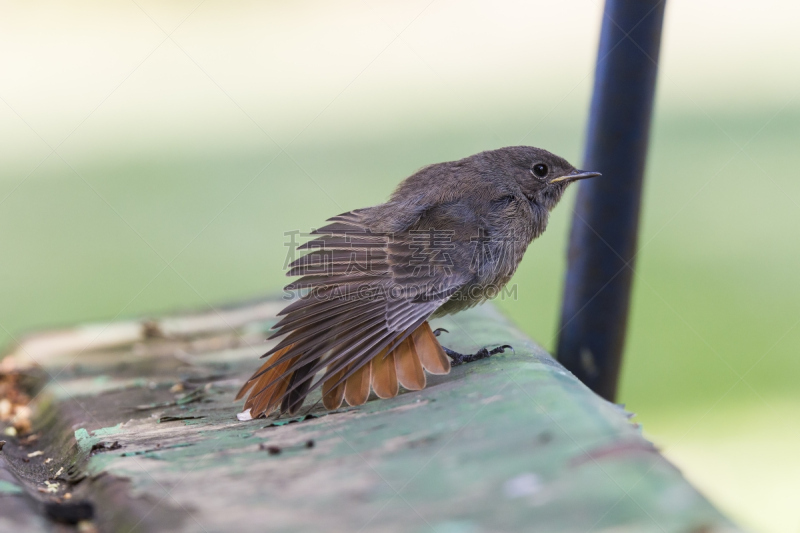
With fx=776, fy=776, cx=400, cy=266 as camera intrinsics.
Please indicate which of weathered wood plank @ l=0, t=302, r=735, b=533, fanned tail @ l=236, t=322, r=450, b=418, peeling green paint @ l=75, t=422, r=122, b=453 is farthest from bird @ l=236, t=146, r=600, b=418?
peeling green paint @ l=75, t=422, r=122, b=453

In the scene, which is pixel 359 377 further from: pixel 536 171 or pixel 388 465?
pixel 536 171

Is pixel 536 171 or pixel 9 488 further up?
pixel 536 171

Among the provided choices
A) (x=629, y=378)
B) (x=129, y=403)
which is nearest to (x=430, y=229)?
(x=129, y=403)

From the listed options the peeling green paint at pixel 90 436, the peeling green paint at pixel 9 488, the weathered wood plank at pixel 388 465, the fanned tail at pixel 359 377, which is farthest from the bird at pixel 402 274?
the peeling green paint at pixel 9 488

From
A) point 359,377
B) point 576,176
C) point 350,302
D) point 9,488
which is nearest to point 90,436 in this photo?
point 9,488

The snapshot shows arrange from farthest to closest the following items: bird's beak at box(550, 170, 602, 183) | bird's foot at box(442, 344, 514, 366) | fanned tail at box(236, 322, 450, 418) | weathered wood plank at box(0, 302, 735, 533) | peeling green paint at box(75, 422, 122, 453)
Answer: bird's beak at box(550, 170, 602, 183)
bird's foot at box(442, 344, 514, 366)
fanned tail at box(236, 322, 450, 418)
peeling green paint at box(75, 422, 122, 453)
weathered wood plank at box(0, 302, 735, 533)

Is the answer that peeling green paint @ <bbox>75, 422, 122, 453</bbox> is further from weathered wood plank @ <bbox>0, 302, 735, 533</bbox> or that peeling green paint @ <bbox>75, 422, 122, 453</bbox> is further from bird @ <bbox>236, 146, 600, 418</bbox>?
bird @ <bbox>236, 146, 600, 418</bbox>

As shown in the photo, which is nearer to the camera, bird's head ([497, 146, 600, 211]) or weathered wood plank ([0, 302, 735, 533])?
weathered wood plank ([0, 302, 735, 533])
